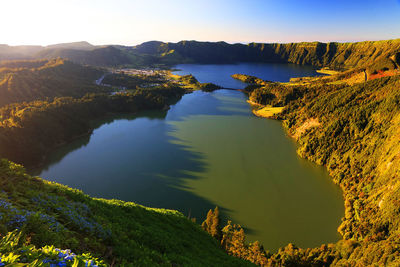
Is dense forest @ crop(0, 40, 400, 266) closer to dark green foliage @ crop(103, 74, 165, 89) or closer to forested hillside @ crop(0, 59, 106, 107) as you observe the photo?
forested hillside @ crop(0, 59, 106, 107)

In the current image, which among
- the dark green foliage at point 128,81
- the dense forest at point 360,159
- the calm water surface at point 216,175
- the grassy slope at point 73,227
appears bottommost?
the calm water surface at point 216,175

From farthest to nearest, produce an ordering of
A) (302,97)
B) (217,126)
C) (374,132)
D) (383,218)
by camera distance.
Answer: (302,97) < (217,126) < (374,132) < (383,218)

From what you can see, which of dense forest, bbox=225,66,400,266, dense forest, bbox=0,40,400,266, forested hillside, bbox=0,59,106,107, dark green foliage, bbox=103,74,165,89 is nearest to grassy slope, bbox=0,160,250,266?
dense forest, bbox=0,40,400,266

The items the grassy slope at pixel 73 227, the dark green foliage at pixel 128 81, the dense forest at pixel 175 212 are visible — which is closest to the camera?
the grassy slope at pixel 73 227

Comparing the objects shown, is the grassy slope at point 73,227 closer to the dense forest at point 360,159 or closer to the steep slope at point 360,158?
the dense forest at point 360,159

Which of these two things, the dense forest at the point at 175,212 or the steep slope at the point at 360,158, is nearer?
the dense forest at the point at 175,212

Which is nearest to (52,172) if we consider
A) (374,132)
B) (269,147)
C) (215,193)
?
(215,193)

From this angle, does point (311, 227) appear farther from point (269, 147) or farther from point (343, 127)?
point (343, 127)

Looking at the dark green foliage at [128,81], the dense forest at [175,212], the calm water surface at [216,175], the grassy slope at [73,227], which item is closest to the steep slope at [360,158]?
the dense forest at [175,212]
